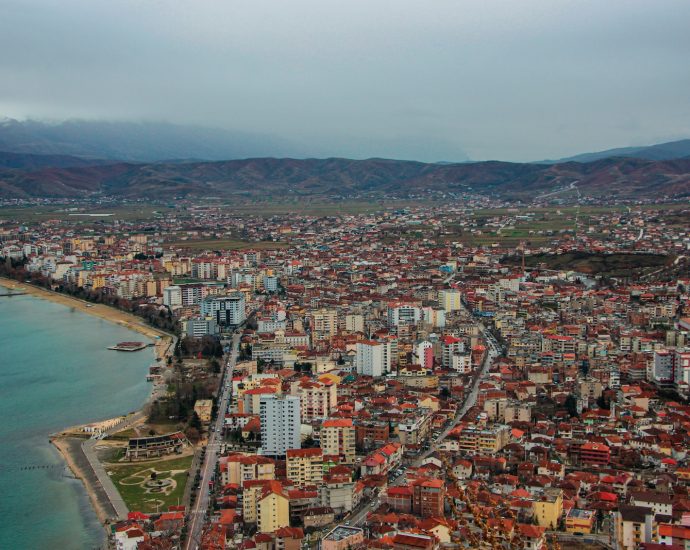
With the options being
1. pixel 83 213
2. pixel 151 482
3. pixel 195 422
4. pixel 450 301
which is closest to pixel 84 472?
pixel 151 482

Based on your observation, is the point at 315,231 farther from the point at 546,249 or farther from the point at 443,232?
the point at 546,249

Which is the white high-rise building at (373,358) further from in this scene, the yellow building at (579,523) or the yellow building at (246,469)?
the yellow building at (579,523)

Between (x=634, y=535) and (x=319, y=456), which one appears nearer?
(x=634, y=535)

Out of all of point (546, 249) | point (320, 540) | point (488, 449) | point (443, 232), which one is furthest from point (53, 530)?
point (443, 232)

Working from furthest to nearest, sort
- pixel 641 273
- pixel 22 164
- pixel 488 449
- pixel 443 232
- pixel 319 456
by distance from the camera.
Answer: pixel 22 164
pixel 443 232
pixel 641 273
pixel 488 449
pixel 319 456

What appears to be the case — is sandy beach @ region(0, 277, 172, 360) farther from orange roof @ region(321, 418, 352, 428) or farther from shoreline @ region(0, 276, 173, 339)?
orange roof @ region(321, 418, 352, 428)

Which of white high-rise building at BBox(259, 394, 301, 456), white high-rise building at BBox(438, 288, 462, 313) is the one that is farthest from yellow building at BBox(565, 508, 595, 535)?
white high-rise building at BBox(438, 288, 462, 313)
